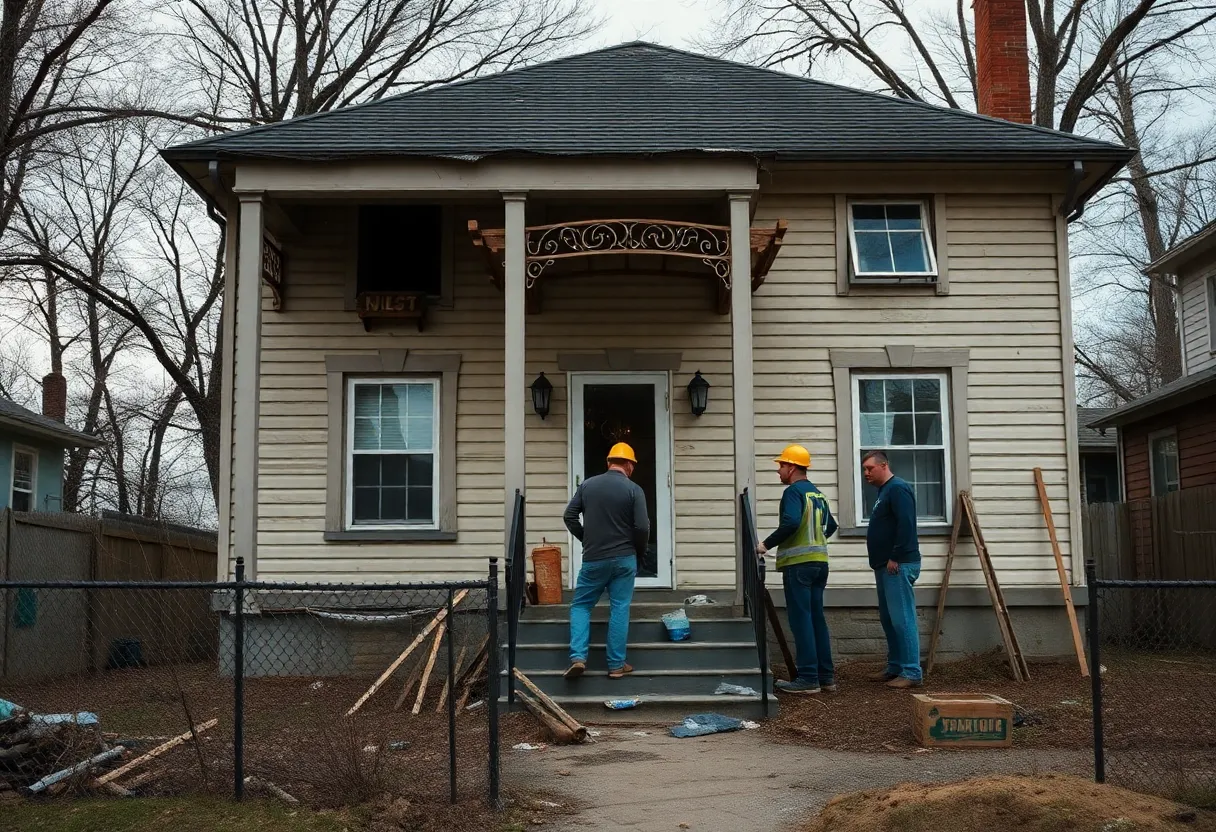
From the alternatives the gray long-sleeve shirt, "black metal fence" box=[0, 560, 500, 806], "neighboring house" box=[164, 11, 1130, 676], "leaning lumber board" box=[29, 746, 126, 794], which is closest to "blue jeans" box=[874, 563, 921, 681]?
"neighboring house" box=[164, 11, 1130, 676]

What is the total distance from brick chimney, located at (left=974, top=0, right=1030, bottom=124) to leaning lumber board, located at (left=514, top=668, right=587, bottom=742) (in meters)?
9.25

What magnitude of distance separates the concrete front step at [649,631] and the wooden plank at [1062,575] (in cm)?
333

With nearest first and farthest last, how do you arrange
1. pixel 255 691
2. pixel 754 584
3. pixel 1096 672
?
pixel 1096 672, pixel 754 584, pixel 255 691

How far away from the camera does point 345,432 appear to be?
12.1m

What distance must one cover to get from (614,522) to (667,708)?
1.42 metres

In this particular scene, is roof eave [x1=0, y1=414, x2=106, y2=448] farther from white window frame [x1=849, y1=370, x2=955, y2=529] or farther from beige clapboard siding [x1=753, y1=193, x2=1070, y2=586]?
white window frame [x1=849, y1=370, x2=955, y2=529]

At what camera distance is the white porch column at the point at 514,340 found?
414 inches

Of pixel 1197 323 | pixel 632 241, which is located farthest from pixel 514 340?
pixel 1197 323

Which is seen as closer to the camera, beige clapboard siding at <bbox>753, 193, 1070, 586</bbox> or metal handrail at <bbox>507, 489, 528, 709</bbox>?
metal handrail at <bbox>507, 489, 528, 709</bbox>

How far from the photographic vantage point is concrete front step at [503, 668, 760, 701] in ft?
30.5

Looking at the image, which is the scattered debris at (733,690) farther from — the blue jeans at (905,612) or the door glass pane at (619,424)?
the door glass pane at (619,424)

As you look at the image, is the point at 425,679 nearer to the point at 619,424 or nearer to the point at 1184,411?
the point at 619,424

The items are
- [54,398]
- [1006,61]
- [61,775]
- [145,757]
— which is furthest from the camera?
[54,398]

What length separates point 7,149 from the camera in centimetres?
1903
